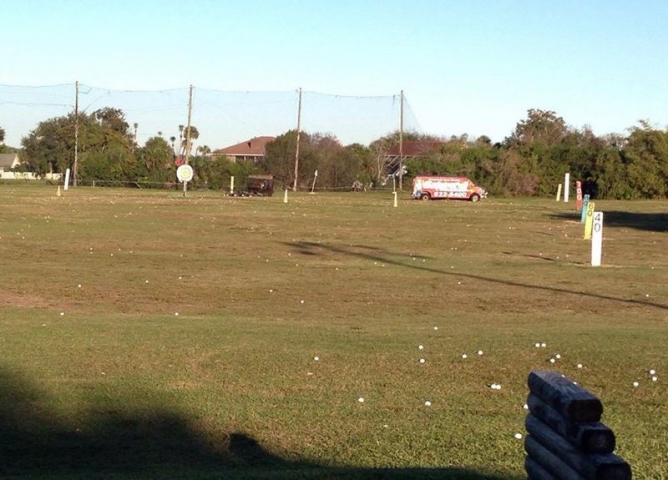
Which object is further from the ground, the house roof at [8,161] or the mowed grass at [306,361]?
the house roof at [8,161]

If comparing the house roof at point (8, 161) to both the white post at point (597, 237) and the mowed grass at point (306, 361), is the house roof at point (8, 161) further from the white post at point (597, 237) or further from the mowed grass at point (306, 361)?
the white post at point (597, 237)

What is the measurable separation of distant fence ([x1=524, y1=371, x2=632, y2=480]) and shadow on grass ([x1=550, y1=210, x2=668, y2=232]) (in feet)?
134

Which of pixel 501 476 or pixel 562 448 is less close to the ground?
pixel 562 448

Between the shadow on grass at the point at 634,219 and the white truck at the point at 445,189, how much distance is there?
15.7m

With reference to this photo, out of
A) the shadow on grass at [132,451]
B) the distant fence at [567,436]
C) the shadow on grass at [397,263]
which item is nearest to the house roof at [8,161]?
the shadow on grass at [397,263]

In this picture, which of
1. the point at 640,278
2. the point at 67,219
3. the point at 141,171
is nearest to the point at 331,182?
the point at 141,171

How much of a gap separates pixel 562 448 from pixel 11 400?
19.8 ft

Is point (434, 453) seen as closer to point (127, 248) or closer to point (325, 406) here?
point (325, 406)

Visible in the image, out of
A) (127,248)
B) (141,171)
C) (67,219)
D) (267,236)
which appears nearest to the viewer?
(127,248)

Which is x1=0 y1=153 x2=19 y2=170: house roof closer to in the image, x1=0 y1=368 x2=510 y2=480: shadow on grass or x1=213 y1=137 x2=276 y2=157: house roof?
x1=213 y1=137 x2=276 y2=157: house roof

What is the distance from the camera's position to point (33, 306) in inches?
663

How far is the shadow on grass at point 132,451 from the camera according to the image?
6637 mm

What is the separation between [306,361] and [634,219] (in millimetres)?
43687

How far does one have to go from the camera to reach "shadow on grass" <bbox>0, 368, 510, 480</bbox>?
261 inches
